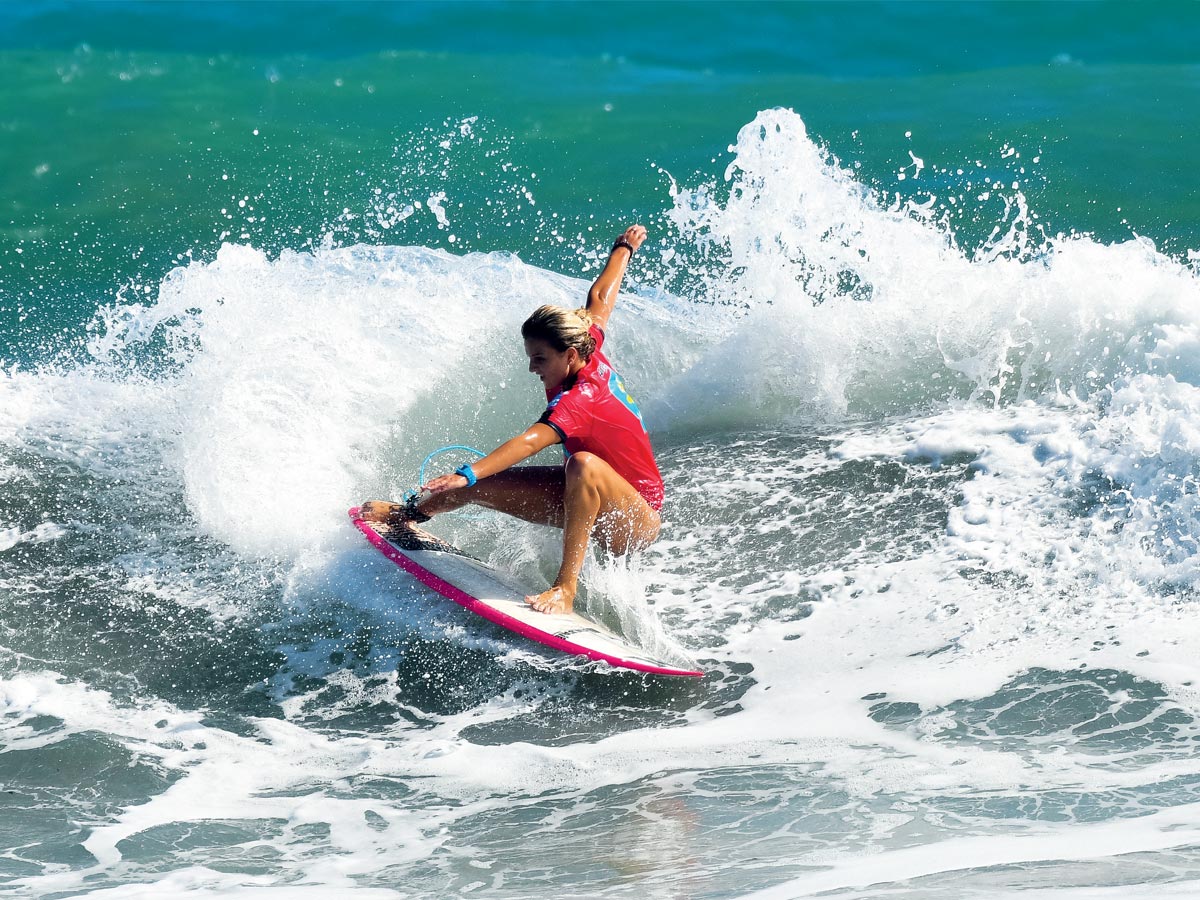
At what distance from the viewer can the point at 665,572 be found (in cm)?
595

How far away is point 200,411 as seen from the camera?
6.80 meters

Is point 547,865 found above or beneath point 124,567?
beneath

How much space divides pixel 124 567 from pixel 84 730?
1.47 m

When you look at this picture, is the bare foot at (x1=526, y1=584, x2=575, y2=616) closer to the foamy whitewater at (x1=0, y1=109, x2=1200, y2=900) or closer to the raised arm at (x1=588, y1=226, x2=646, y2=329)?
the foamy whitewater at (x1=0, y1=109, x2=1200, y2=900)

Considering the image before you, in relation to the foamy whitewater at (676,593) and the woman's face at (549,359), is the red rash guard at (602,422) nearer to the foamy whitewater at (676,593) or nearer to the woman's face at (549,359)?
the woman's face at (549,359)

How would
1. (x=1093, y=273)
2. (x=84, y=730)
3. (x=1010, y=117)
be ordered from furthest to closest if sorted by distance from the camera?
(x=1010, y=117)
(x=1093, y=273)
(x=84, y=730)

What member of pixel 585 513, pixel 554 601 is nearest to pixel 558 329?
pixel 585 513

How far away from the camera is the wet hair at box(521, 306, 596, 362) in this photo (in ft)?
16.6

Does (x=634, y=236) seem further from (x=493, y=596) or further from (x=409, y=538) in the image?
(x=493, y=596)

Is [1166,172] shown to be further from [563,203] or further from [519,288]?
[519,288]

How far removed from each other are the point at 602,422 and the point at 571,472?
287mm

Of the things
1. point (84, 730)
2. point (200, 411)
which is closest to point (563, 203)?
point (200, 411)

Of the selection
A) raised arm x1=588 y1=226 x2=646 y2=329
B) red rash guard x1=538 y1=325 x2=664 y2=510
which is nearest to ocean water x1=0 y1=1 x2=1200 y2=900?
red rash guard x1=538 y1=325 x2=664 y2=510

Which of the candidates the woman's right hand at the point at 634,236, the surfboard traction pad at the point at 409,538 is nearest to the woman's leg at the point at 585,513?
the surfboard traction pad at the point at 409,538
